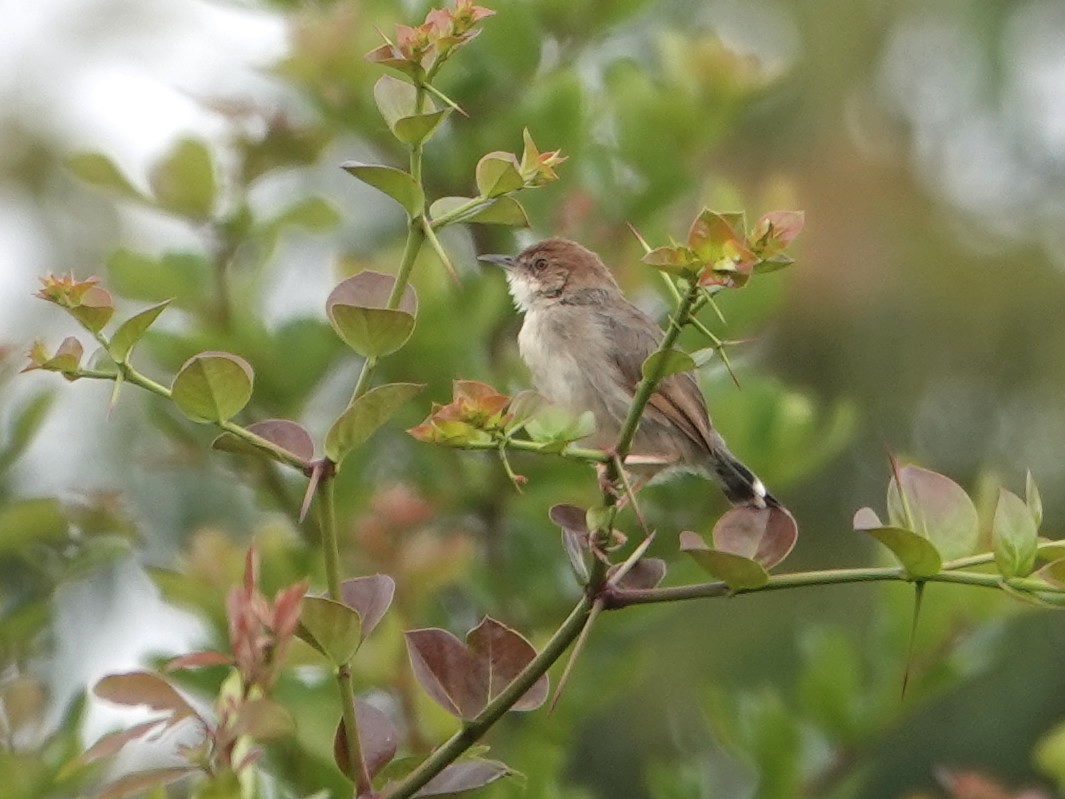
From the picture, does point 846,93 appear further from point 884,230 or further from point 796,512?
point 796,512

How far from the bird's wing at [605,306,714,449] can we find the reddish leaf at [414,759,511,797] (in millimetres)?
1870

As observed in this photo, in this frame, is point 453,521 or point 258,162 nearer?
point 258,162

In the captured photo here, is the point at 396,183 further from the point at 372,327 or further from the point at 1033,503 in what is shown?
the point at 1033,503

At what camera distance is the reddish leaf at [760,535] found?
5.34 feet

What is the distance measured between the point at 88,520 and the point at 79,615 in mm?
1706

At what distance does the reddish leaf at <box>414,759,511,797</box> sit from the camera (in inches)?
61.5

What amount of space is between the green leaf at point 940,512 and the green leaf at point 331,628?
0.51 metres

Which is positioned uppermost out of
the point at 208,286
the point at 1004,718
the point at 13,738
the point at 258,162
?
the point at 258,162

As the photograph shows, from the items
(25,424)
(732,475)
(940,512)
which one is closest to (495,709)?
(940,512)

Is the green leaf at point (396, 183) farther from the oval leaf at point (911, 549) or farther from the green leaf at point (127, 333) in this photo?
the oval leaf at point (911, 549)

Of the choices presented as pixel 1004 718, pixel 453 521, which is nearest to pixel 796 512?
pixel 1004 718

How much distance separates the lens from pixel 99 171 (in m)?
3.64

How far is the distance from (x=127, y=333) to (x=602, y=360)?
239 centimetres

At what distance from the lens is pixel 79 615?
15.1 ft
